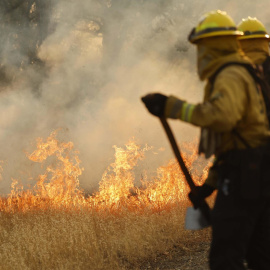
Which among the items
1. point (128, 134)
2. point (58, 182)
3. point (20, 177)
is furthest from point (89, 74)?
point (58, 182)

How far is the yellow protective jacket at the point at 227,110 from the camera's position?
197 centimetres

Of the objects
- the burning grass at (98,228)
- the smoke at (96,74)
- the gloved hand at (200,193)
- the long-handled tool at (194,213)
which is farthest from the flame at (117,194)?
the gloved hand at (200,193)

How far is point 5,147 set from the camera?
1114cm

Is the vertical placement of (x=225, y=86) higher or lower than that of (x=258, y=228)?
higher

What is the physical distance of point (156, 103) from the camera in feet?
7.08

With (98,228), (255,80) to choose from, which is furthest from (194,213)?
(98,228)

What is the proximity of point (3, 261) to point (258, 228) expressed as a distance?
313 centimetres

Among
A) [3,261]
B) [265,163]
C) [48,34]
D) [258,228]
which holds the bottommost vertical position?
[3,261]

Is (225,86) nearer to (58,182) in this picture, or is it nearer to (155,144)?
(58,182)

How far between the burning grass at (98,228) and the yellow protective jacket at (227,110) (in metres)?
2.44

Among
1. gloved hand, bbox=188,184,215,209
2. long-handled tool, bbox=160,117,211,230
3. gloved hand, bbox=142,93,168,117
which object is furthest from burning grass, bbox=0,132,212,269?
gloved hand, bbox=142,93,168,117

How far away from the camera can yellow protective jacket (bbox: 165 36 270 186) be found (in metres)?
1.97

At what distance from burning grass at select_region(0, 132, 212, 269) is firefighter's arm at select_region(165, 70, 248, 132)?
8.38ft

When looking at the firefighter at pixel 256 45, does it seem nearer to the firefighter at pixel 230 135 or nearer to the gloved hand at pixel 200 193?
the firefighter at pixel 230 135
